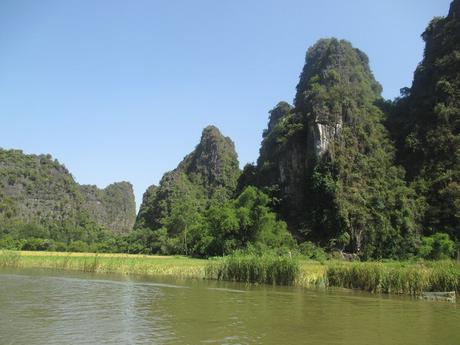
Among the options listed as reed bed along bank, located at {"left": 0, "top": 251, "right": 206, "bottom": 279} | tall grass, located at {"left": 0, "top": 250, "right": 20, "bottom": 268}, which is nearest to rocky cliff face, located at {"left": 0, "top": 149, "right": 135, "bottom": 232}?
tall grass, located at {"left": 0, "top": 250, "right": 20, "bottom": 268}

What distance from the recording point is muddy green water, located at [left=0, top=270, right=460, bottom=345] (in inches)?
505

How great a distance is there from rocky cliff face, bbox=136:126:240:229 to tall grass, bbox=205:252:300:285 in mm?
75743

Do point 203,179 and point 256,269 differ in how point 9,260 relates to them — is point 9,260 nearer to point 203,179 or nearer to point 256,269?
point 256,269

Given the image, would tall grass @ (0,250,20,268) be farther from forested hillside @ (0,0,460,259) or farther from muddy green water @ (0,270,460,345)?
forested hillside @ (0,0,460,259)

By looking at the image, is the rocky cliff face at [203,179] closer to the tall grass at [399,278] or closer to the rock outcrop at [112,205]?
the rock outcrop at [112,205]

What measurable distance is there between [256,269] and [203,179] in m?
94.2

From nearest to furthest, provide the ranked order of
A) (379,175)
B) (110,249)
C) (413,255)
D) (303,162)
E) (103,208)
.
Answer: (413,255) → (379,175) → (303,162) → (110,249) → (103,208)

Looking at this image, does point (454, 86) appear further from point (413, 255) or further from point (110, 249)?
point (110, 249)

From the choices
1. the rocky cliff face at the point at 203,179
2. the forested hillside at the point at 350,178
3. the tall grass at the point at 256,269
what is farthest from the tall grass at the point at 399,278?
the rocky cliff face at the point at 203,179

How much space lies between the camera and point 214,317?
16.0 metres

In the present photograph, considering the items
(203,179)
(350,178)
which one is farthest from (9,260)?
(203,179)

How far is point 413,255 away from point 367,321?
125ft

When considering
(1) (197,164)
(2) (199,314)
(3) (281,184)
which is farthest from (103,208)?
(2) (199,314)

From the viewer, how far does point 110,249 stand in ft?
252
